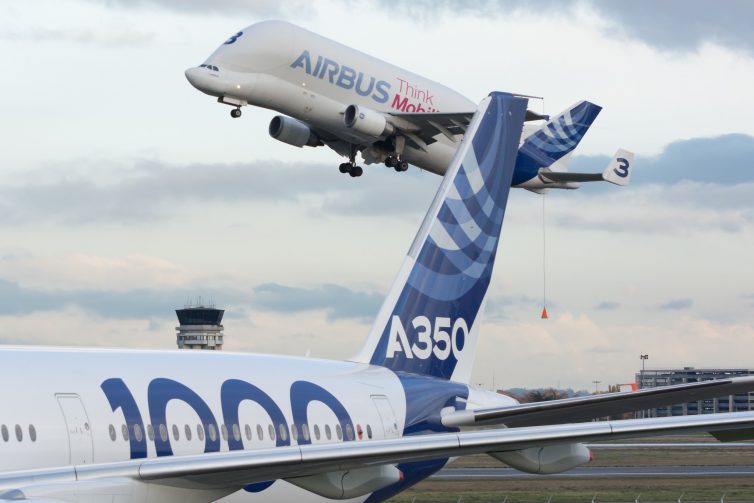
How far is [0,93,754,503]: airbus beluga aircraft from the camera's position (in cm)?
1295

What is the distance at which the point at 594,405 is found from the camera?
1688cm

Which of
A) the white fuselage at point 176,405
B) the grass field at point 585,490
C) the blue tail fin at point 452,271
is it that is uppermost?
the blue tail fin at point 452,271

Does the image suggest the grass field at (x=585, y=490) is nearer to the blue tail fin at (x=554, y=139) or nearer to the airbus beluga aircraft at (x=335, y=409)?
the blue tail fin at (x=554, y=139)

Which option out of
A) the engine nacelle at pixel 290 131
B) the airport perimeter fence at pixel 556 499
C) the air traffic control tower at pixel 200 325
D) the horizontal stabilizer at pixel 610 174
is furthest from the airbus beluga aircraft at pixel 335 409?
the air traffic control tower at pixel 200 325

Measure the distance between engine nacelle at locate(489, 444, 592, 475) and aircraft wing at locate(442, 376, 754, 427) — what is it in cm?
154

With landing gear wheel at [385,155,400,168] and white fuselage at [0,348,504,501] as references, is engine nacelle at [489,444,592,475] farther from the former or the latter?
landing gear wheel at [385,155,400,168]

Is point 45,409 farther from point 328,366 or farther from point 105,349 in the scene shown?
point 328,366

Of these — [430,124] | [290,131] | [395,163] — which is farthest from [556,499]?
[290,131]

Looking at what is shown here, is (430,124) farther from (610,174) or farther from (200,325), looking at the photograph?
(200,325)

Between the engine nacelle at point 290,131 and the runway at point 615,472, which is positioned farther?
the engine nacelle at point 290,131

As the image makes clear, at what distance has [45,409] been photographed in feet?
46.0

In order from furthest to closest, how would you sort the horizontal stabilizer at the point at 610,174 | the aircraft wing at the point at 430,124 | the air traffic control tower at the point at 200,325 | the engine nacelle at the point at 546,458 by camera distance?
the air traffic control tower at the point at 200,325 → the horizontal stabilizer at the point at 610,174 → the aircraft wing at the point at 430,124 → the engine nacelle at the point at 546,458

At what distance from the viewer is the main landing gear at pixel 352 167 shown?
62.4 m

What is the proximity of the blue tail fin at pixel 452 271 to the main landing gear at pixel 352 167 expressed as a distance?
3885 centimetres
